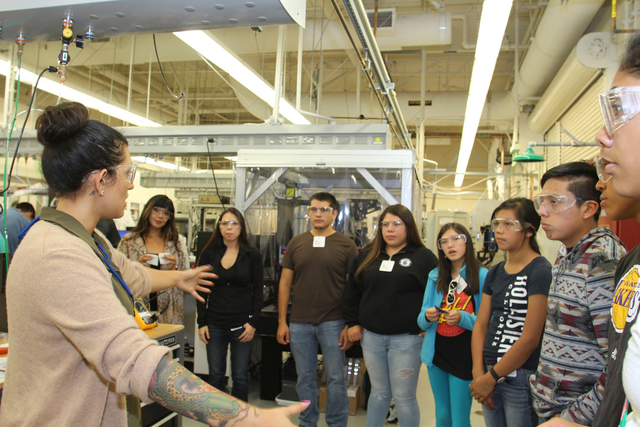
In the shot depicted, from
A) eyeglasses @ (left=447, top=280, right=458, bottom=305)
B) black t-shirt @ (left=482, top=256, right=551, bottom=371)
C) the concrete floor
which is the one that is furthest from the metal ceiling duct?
the concrete floor

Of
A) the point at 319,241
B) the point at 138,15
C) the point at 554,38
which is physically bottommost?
the point at 319,241

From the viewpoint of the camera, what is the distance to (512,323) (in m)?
1.75

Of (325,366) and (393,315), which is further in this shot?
(325,366)

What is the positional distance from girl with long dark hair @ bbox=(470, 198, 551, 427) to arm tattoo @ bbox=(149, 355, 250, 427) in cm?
133

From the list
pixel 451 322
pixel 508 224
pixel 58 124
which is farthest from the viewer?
pixel 451 322

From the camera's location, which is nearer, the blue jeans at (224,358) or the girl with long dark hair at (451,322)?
the girl with long dark hair at (451,322)

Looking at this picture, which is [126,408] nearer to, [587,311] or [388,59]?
[587,311]

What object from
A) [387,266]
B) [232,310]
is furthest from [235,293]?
[387,266]

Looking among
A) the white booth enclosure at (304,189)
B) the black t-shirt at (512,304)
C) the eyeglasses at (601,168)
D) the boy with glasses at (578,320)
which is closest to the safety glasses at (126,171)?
the eyeglasses at (601,168)

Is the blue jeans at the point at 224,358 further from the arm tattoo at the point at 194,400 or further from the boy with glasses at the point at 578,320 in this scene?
the arm tattoo at the point at 194,400

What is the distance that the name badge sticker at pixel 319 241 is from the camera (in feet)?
9.31

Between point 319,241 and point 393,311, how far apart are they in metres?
0.76

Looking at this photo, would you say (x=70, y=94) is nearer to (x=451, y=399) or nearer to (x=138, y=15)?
(x=138, y=15)

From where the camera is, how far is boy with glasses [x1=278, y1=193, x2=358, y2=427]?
2.69 meters
